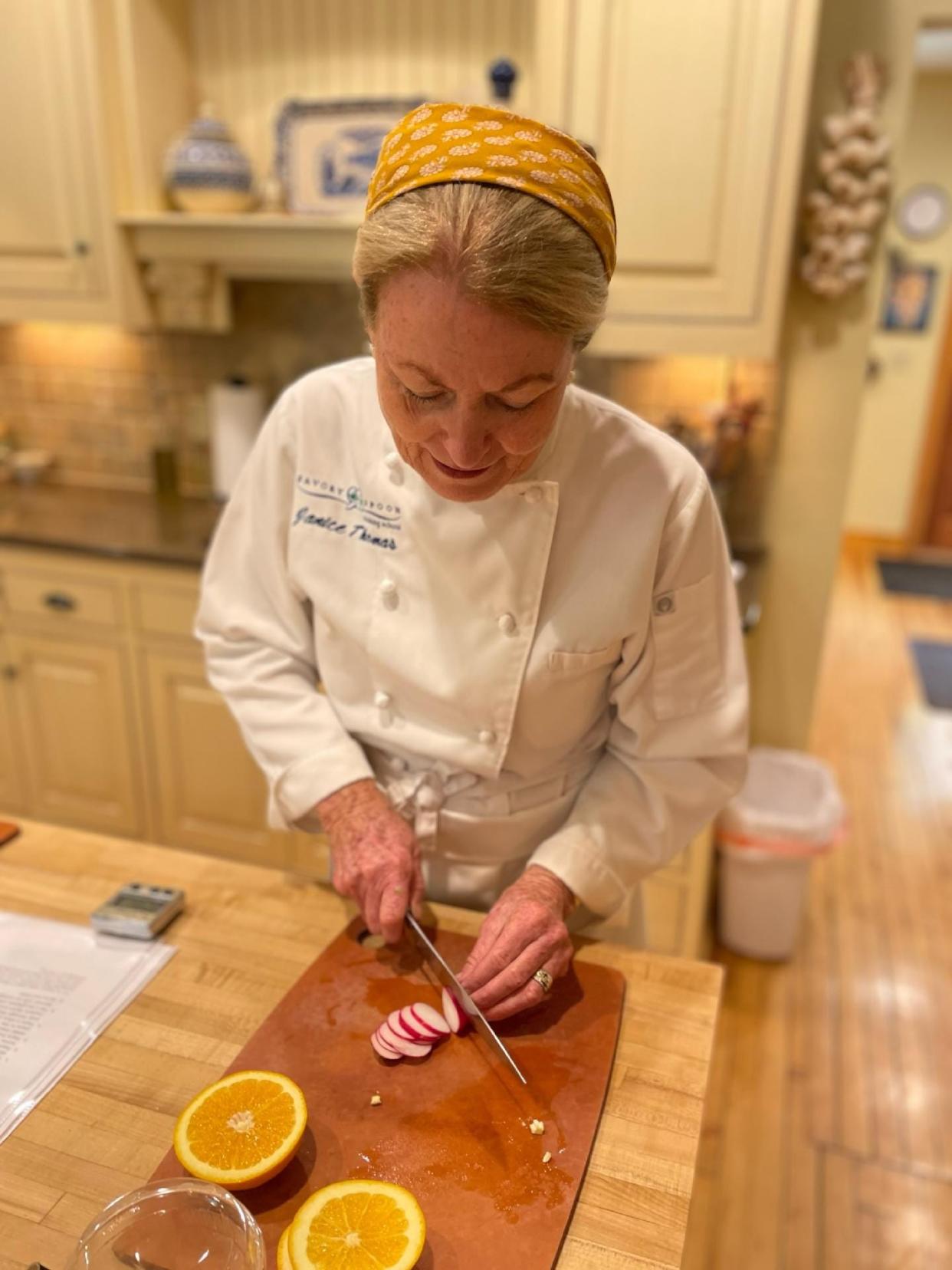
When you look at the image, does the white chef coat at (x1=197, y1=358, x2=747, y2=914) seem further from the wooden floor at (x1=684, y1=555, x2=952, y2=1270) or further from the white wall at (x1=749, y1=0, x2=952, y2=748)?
the white wall at (x1=749, y1=0, x2=952, y2=748)

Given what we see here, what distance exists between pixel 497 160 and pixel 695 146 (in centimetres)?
130

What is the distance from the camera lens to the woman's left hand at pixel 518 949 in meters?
0.86

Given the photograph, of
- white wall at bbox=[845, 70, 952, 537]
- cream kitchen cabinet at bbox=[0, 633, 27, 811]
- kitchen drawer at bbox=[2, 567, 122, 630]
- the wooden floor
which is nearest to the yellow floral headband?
the wooden floor

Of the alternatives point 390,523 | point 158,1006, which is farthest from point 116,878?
point 390,523

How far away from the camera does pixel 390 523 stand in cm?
99

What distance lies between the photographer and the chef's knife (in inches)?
32.1

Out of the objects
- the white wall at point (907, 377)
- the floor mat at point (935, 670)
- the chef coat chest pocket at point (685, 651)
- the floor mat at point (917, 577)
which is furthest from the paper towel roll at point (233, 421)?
the floor mat at point (917, 577)

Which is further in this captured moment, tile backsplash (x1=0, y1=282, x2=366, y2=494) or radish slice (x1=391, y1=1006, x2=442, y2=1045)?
tile backsplash (x1=0, y1=282, x2=366, y2=494)

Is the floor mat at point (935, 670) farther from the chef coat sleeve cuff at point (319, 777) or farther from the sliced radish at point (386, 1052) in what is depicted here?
the sliced radish at point (386, 1052)

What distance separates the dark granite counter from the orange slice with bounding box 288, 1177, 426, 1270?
1633 millimetres

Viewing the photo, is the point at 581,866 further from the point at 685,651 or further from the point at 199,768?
the point at 199,768

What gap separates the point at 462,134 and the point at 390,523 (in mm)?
382

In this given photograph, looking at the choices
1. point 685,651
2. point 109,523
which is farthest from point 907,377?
point 685,651

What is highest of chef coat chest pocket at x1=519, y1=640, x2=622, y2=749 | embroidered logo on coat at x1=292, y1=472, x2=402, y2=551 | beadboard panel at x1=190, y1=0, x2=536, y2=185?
beadboard panel at x1=190, y1=0, x2=536, y2=185
